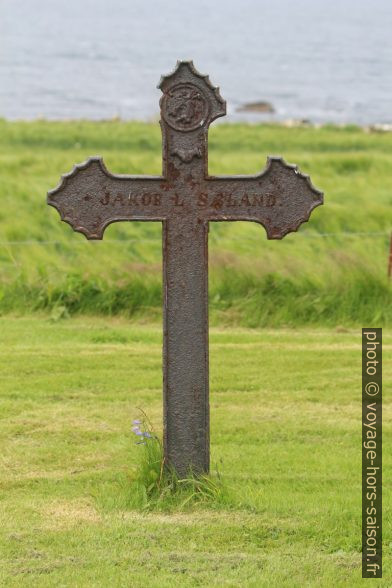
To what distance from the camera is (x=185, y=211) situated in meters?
6.62

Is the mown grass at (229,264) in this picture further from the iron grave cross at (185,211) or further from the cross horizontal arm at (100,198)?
the cross horizontal arm at (100,198)

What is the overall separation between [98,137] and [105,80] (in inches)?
2296

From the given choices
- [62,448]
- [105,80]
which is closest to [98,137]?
[62,448]

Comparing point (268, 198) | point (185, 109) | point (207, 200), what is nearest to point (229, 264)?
point (268, 198)

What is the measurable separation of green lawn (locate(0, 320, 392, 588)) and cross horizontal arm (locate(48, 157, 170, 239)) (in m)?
1.49

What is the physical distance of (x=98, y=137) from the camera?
96.2 ft

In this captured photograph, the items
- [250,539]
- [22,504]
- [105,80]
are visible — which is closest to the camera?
[250,539]

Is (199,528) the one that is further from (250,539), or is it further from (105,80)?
(105,80)

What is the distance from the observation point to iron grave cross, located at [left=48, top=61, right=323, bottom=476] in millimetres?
6574

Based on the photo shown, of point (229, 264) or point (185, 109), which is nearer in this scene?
point (185, 109)

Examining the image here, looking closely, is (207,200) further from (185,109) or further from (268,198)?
(185,109)

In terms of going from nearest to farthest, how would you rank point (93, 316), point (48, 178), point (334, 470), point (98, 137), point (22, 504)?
1. point (22, 504)
2. point (334, 470)
3. point (93, 316)
4. point (48, 178)
5. point (98, 137)

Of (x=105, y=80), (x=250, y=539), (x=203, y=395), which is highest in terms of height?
(x=105, y=80)

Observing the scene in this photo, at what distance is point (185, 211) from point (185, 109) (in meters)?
0.53
